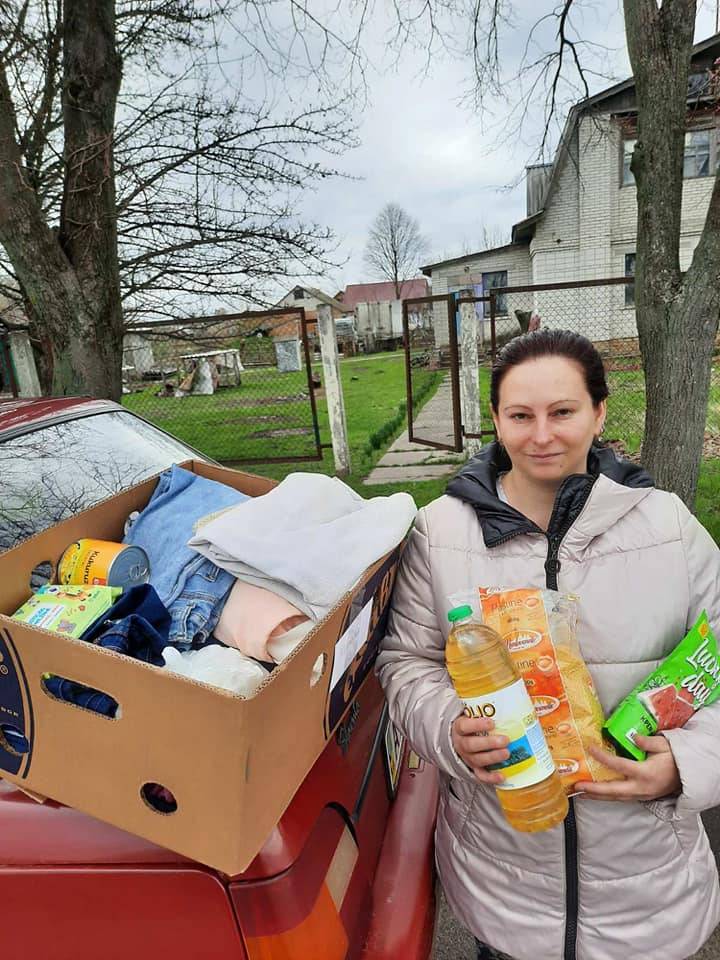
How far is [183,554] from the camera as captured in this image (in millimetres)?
1574

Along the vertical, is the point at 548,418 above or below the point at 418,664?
above

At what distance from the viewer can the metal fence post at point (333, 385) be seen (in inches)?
267

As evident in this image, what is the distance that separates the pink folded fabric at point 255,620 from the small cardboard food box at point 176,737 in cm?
18

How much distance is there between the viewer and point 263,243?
563 centimetres

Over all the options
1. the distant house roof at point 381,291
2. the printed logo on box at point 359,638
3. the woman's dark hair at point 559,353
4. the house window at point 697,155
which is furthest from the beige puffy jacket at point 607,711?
the distant house roof at point 381,291

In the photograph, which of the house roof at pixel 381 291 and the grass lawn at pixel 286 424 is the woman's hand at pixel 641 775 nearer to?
the grass lawn at pixel 286 424

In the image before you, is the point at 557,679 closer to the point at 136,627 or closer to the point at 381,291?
the point at 136,627

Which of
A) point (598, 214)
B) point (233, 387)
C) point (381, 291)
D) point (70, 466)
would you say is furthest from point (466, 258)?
point (381, 291)

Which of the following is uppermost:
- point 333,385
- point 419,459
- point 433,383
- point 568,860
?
point 333,385

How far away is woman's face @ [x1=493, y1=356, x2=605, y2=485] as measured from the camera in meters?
1.35

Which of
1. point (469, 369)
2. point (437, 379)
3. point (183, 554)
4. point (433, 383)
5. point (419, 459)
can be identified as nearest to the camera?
point (183, 554)

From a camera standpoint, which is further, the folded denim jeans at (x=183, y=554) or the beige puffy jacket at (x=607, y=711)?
the folded denim jeans at (x=183, y=554)

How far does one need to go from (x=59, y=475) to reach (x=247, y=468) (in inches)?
195

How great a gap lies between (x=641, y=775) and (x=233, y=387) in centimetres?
873
